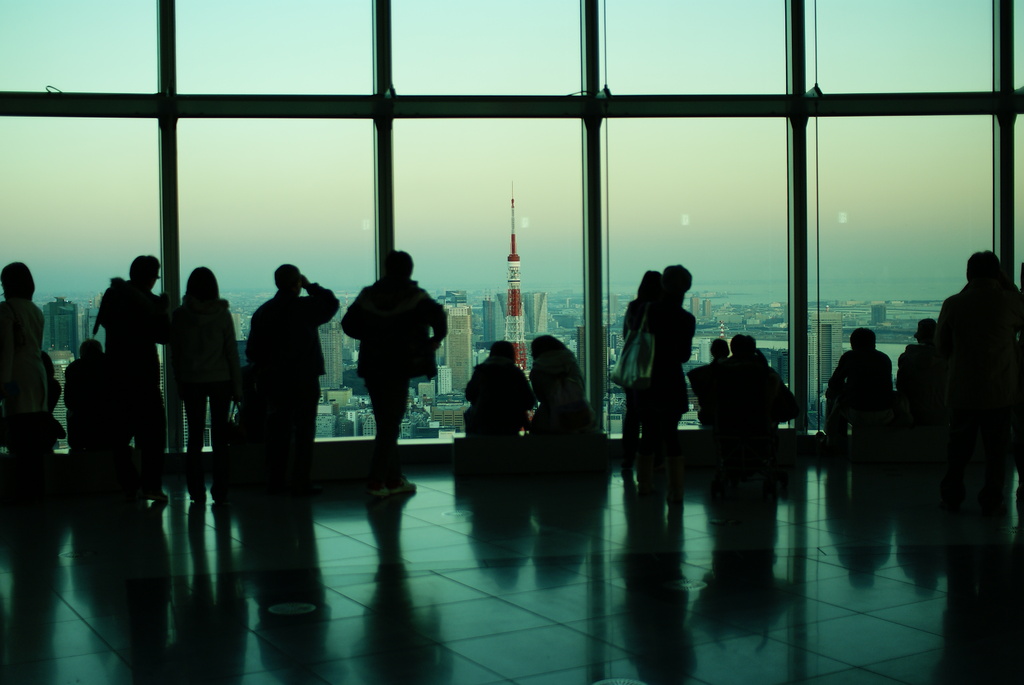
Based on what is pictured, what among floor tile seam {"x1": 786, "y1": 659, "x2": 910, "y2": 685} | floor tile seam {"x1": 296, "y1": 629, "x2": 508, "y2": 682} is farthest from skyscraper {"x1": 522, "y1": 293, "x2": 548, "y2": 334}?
floor tile seam {"x1": 786, "y1": 659, "x2": 910, "y2": 685}

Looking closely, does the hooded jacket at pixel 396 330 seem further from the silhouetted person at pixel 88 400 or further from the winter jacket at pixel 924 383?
the winter jacket at pixel 924 383

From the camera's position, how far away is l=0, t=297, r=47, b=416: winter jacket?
6703 mm

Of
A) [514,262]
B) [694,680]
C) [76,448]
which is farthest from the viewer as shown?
[514,262]

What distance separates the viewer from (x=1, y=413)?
745 cm

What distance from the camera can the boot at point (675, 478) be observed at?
22.3ft

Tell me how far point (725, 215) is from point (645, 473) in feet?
11.1

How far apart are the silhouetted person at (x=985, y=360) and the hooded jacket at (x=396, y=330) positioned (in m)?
3.04

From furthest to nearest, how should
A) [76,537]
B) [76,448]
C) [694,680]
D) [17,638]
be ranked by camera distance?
[76,448]
[76,537]
[17,638]
[694,680]

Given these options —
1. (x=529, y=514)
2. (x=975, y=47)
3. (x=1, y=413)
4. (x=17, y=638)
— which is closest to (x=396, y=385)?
(x=529, y=514)

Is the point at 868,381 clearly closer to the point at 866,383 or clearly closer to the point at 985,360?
the point at 866,383

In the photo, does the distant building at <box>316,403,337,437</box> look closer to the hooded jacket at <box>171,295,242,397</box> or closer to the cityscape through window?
the cityscape through window

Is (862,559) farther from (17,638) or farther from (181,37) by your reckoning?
(181,37)

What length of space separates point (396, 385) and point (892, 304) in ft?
16.5

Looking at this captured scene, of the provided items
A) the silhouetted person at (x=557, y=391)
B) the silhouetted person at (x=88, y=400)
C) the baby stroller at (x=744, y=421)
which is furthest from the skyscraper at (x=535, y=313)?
the silhouetted person at (x=88, y=400)
